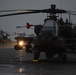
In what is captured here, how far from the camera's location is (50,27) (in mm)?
25484

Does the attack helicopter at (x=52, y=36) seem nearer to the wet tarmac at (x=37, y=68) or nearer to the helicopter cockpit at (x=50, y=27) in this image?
the helicopter cockpit at (x=50, y=27)

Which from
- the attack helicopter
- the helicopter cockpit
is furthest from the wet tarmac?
the helicopter cockpit

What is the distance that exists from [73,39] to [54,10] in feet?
7.90

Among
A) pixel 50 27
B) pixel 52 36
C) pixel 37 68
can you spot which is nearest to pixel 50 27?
pixel 50 27

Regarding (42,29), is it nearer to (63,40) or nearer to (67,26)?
(63,40)

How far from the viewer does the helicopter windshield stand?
82.7ft

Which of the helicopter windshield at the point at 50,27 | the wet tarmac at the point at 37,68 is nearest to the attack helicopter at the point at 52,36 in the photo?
the helicopter windshield at the point at 50,27

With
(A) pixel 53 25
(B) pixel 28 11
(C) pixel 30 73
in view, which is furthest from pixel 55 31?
(C) pixel 30 73

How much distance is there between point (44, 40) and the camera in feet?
79.6

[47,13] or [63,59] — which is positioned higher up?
[47,13]

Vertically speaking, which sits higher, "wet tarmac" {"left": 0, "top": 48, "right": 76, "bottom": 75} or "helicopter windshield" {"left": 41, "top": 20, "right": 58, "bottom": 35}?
"helicopter windshield" {"left": 41, "top": 20, "right": 58, "bottom": 35}

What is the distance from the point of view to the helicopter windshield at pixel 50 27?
82.7 ft

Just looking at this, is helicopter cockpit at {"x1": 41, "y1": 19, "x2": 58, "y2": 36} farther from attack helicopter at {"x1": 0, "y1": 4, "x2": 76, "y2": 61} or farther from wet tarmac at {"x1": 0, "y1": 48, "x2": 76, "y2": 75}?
wet tarmac at {"x1": 0, "y1": 48, "x2": 76, "y2": 75}

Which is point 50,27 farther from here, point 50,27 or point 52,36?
point 52,36
